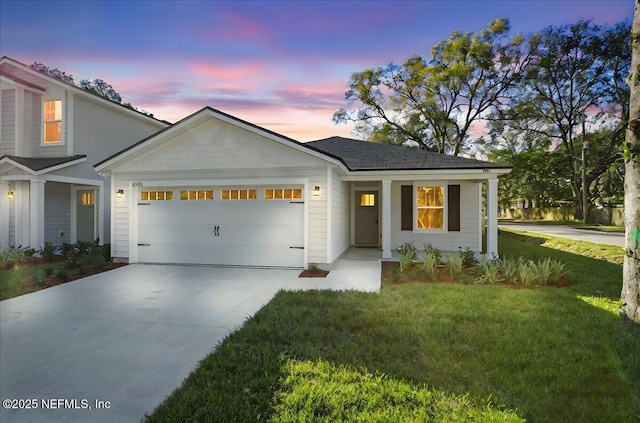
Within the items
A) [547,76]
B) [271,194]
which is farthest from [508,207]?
[271,194]

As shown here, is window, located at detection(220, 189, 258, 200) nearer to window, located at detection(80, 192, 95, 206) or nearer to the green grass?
the green grass

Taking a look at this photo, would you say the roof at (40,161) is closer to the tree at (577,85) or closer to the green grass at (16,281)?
the green grass at (16,281)

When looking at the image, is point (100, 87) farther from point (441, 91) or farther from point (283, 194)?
point (441, 91)

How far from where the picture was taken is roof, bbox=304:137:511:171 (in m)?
9.32

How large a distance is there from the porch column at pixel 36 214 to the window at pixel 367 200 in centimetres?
1003

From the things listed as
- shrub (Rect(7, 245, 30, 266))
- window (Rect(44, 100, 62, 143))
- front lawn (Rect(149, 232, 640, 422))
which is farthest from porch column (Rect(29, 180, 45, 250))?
front lawn (Rect(149, 232, 640, 422))

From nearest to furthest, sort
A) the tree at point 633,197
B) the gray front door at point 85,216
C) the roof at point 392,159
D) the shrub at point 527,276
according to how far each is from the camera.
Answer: the tree at point 633,197 → the shrub at point 527,276 → the roof at point 392,159 → the gray front door at point 85,216

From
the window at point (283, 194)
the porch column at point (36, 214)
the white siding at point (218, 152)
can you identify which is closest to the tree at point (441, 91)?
the white siding at point (218, 152)

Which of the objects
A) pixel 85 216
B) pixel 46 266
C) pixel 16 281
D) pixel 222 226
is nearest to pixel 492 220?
pixel 222 226

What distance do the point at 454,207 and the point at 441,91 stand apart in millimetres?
19289

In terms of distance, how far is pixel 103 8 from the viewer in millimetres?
5473

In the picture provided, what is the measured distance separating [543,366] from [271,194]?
646 cm

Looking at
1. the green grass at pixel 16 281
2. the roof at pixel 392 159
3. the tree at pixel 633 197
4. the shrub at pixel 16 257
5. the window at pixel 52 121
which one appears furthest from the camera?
the window at pixel 52 121

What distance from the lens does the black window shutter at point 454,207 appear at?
34.8ft
